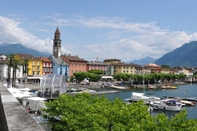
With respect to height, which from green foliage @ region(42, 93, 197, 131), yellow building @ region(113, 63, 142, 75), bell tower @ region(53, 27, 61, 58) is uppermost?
bell tower @ region(53, 27, 61, 58)

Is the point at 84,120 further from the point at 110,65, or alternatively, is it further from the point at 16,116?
the point at 110,65

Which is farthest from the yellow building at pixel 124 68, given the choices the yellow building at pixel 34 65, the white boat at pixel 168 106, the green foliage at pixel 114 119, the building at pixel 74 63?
the green foliage at pixel 114 119

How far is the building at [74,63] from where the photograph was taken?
357 ft

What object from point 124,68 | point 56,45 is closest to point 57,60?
point 56,45

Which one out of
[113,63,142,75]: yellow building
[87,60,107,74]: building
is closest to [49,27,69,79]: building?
[87,60,107,74]: building

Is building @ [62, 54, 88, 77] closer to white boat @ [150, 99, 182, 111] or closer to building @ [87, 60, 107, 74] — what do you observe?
building @ [87, 60, 107, 74]

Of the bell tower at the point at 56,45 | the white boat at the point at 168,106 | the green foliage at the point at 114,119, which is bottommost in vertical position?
the white boat at the point at 168,106

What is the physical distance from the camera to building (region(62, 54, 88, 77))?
108812mm

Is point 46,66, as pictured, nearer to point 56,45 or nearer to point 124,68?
point 56,45

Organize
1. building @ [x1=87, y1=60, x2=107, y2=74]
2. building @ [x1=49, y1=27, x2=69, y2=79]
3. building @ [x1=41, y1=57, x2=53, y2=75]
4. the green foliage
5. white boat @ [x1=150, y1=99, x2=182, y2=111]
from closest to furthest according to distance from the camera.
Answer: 1. the green foliage
2. white boat @ [x1=150, y1=99, x2=182, y2=111]
3. building @ [x1=41, y1=57, x2=53, y2=75]
4. building @ [x1=49, y1=27, x2=69, y2=79]
5. building @ [x1=87, y1=60, x2=107, y2=74]

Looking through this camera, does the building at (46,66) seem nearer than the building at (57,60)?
Yes

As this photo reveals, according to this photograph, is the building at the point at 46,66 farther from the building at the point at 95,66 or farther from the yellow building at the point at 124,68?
the yellow building at the point at 124,68

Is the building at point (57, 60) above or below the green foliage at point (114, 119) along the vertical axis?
above

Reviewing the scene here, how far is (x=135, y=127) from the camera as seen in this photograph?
11016mm
